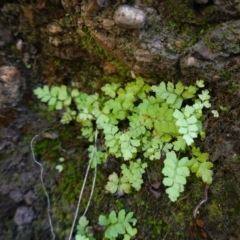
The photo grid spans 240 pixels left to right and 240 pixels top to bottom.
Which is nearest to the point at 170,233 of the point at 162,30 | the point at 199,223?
the point at 199,223

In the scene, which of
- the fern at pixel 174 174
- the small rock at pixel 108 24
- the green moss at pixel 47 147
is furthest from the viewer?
the green moss at pixel 47 147

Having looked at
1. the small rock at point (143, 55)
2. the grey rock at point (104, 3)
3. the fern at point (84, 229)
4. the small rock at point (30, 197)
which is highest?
the grey rock at point (104, 3)

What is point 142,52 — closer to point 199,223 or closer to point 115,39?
point 115,39

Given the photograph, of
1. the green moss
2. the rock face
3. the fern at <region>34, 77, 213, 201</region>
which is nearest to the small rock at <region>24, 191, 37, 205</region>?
the green moss

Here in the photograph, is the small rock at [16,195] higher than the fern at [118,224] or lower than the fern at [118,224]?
lower

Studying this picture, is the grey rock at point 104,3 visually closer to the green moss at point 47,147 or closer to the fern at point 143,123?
the fern at point 143,123

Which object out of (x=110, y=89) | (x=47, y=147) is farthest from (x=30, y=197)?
(x=110, y=89)

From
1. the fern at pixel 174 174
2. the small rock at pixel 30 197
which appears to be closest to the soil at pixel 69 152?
the small rock at pixel 30 197
